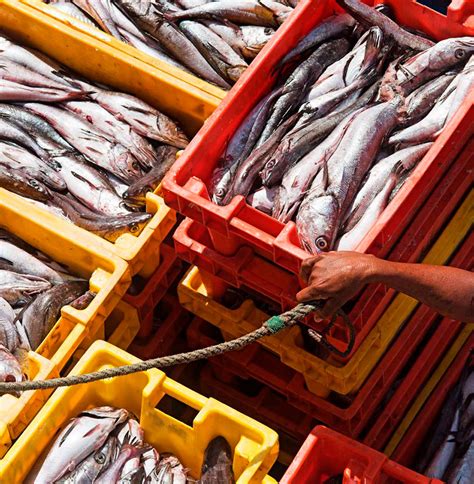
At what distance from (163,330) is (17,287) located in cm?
72

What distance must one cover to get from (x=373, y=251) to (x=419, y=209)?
0.49 m

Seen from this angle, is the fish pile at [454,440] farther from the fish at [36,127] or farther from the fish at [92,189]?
the fish at [36,127]

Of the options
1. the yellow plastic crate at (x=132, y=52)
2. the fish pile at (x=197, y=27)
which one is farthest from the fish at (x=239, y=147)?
the fish pile at (x=197, y=27)

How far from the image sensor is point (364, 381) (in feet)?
14.0

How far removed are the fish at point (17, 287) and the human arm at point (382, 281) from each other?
122 cm

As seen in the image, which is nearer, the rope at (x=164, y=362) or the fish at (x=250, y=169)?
the rope at (x=164, y=362)

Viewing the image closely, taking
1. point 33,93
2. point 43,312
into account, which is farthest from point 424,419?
point 33,93

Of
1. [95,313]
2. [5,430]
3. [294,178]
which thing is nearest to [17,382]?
[5,430]

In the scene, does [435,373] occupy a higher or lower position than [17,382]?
higher

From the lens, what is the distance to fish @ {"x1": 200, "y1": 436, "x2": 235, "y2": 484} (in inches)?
152

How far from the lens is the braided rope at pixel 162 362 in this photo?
3.64m

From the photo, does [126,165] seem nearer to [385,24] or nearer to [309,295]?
[385,24]

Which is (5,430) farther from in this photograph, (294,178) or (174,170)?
(294,178)

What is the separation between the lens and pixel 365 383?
426 centimetres
